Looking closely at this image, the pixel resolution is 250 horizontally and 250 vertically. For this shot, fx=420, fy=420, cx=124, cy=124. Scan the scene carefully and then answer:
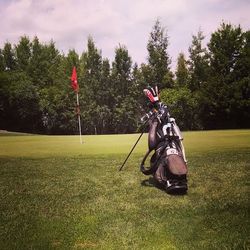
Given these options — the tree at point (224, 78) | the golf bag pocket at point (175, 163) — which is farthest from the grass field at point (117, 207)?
the tree at point (224, 78)

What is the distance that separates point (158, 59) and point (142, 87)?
11.4 ft

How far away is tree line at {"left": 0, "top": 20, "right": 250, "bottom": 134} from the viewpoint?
30328 millimetres

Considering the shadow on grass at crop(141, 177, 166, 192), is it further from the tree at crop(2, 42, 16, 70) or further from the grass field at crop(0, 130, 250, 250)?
the tree at crop(2, 42, 16, 70)

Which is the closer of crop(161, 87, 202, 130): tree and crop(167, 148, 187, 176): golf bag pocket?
crop(167, 148, 187, 176): golf bag pocket

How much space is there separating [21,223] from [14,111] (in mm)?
21952

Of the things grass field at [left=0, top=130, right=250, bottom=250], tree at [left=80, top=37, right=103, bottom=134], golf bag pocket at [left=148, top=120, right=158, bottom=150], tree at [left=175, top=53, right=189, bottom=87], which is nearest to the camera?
grass field at [left=0, top=130, right=250, bottom=250]

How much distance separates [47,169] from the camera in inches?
442

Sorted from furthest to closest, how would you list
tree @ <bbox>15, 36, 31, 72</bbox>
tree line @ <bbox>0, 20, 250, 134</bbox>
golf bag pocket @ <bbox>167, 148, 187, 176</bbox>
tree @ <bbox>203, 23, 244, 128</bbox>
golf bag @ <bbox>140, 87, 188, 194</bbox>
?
tree @ <bbox>203, 23, 244, 128</bbox> < tree line @ <bbox>0, 20, 250, 134</bbox> < tree @ <bbox>15, 36, 31, 72</bbox> < golf bag @ <bbox>140, 87, 188, 194</bbox> < golf bag pocket @ <bbox>167, 148, 187, 176</bbox>

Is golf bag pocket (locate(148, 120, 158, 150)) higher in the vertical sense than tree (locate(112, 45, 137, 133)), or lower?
lower

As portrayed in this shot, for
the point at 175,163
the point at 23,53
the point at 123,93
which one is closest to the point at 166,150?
the point at 175,163

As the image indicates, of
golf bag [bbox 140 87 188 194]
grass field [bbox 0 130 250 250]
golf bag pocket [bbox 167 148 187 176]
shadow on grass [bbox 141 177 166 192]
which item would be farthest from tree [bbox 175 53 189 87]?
golf bag pocket [bbox 167 148 187 176]

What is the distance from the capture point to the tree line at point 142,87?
30.3 m

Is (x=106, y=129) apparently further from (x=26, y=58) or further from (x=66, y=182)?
(x=66, y=182)

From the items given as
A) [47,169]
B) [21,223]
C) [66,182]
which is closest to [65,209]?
[21,223]
